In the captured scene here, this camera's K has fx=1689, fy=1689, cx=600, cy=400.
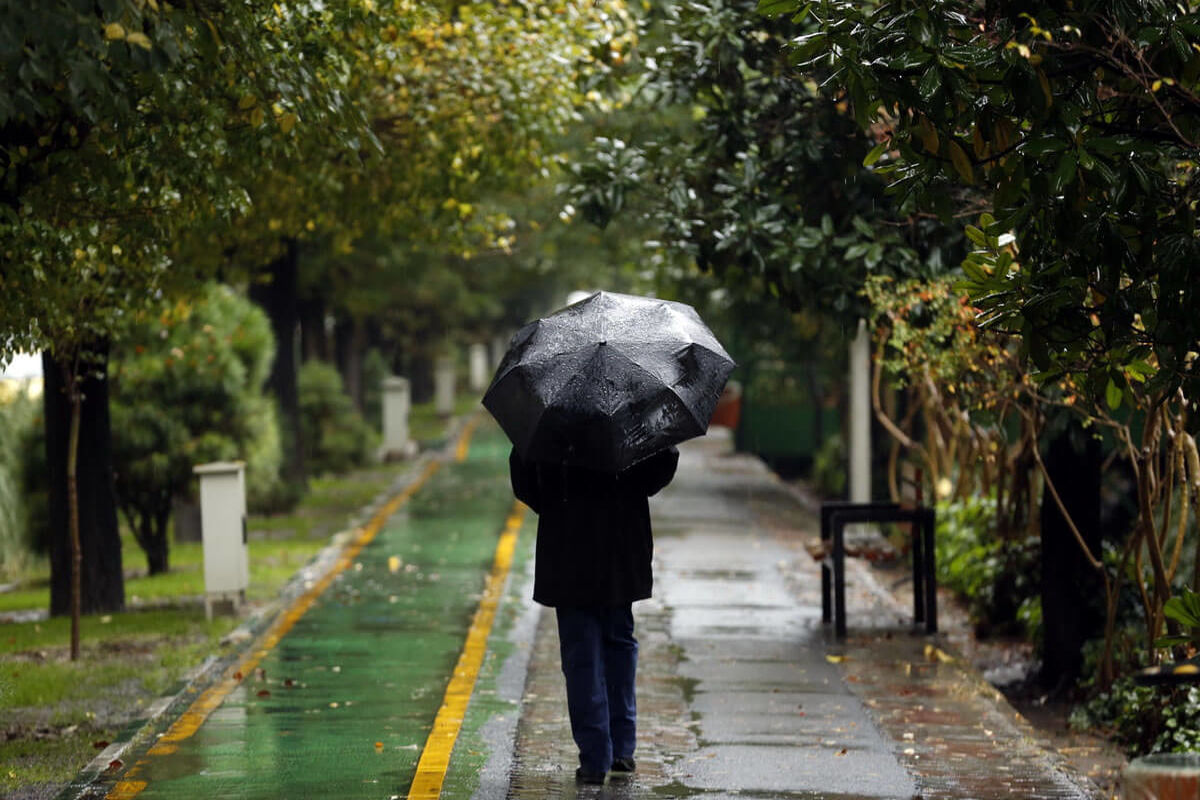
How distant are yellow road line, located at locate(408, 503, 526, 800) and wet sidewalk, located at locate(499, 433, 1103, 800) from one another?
362 mm

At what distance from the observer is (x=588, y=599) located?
24.4 feet

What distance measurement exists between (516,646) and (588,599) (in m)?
4.25

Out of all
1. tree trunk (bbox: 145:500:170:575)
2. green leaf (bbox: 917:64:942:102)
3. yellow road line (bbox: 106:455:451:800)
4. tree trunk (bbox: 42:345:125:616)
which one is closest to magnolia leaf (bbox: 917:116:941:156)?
green leaf (bbox: 917:64:942:102)

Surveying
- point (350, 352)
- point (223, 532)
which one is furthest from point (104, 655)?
Result: point (350, 352)

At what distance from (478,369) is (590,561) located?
58.8 metres

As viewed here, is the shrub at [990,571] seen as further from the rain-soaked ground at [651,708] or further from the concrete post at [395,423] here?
the concrete post at [395,423]

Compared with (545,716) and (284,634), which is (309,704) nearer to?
(545,716)

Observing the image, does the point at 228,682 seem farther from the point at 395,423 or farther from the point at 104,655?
the point at 395,423

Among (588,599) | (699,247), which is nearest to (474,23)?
(699,247)

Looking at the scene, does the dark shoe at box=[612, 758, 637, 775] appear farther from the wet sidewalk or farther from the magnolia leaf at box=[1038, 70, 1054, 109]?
the magnolia leaf at box=[1038, 70, 1054, 109]

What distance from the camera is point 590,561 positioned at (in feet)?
24.5

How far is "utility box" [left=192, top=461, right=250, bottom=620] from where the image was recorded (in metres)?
12.6

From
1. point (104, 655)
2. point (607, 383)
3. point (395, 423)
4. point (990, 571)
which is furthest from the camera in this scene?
point (395, 423)

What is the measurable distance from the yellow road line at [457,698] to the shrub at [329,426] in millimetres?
11412
